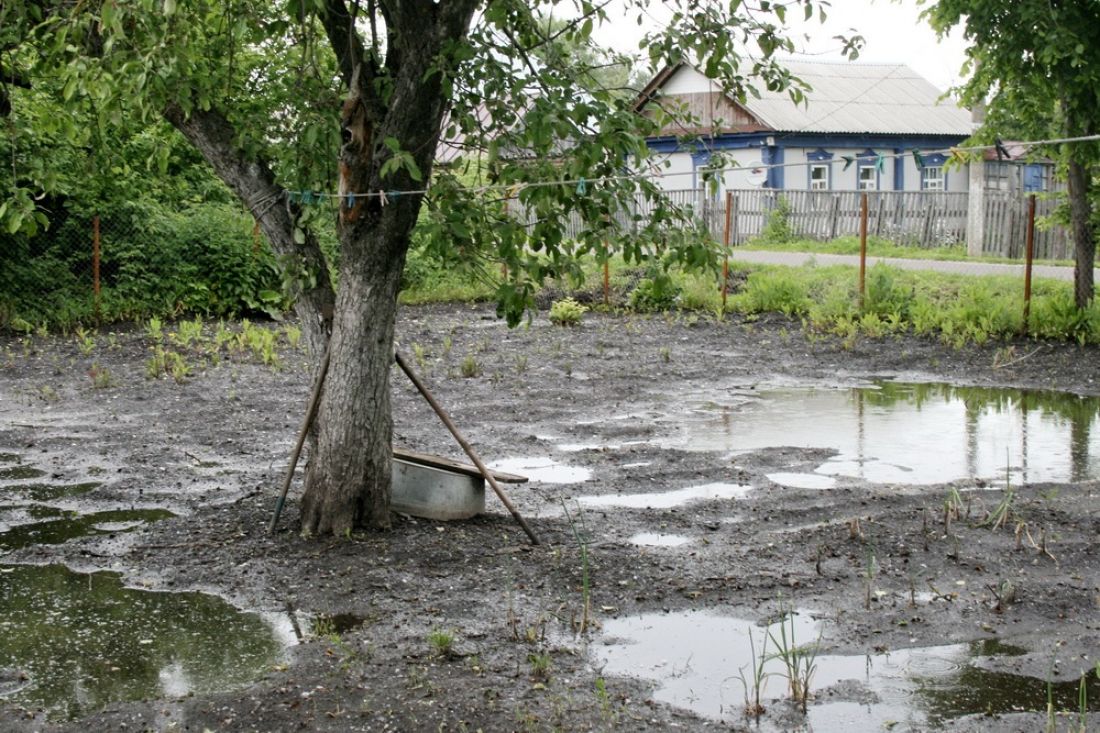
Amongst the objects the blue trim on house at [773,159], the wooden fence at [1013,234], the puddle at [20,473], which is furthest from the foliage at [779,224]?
the puddle at [20,473]

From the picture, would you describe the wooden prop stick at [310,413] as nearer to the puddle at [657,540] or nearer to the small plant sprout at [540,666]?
the puddle at [657,540]

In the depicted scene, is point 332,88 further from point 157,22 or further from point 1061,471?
point 1061,471

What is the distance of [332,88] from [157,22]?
5.54ft

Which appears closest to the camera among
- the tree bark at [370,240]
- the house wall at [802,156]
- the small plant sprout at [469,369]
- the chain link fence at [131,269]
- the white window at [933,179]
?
the tree bark at [370,240]

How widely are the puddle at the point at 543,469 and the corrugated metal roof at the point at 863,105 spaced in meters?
31.5

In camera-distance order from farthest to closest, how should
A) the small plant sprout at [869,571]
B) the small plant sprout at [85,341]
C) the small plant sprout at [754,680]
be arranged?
the small plant sprout at [85,341]
the small plant sprout at [869,571]
the small plant sprout at [754,680]

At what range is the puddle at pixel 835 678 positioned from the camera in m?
5.05

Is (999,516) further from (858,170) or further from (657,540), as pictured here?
(858,170)

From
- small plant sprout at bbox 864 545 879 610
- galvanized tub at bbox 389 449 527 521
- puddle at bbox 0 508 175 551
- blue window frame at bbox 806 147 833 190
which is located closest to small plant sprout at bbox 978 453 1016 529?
small plant sprout at bbox 864 545 879 610

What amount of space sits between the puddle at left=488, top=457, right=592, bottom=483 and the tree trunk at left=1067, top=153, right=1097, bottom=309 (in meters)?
9.20

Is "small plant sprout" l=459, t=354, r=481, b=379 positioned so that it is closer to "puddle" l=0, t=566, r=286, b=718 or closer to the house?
"puddle" l=0, t=566, r=286, b=718

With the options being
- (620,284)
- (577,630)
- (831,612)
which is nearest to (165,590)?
(577,630)

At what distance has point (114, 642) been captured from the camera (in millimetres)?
5977

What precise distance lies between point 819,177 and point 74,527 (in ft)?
122
